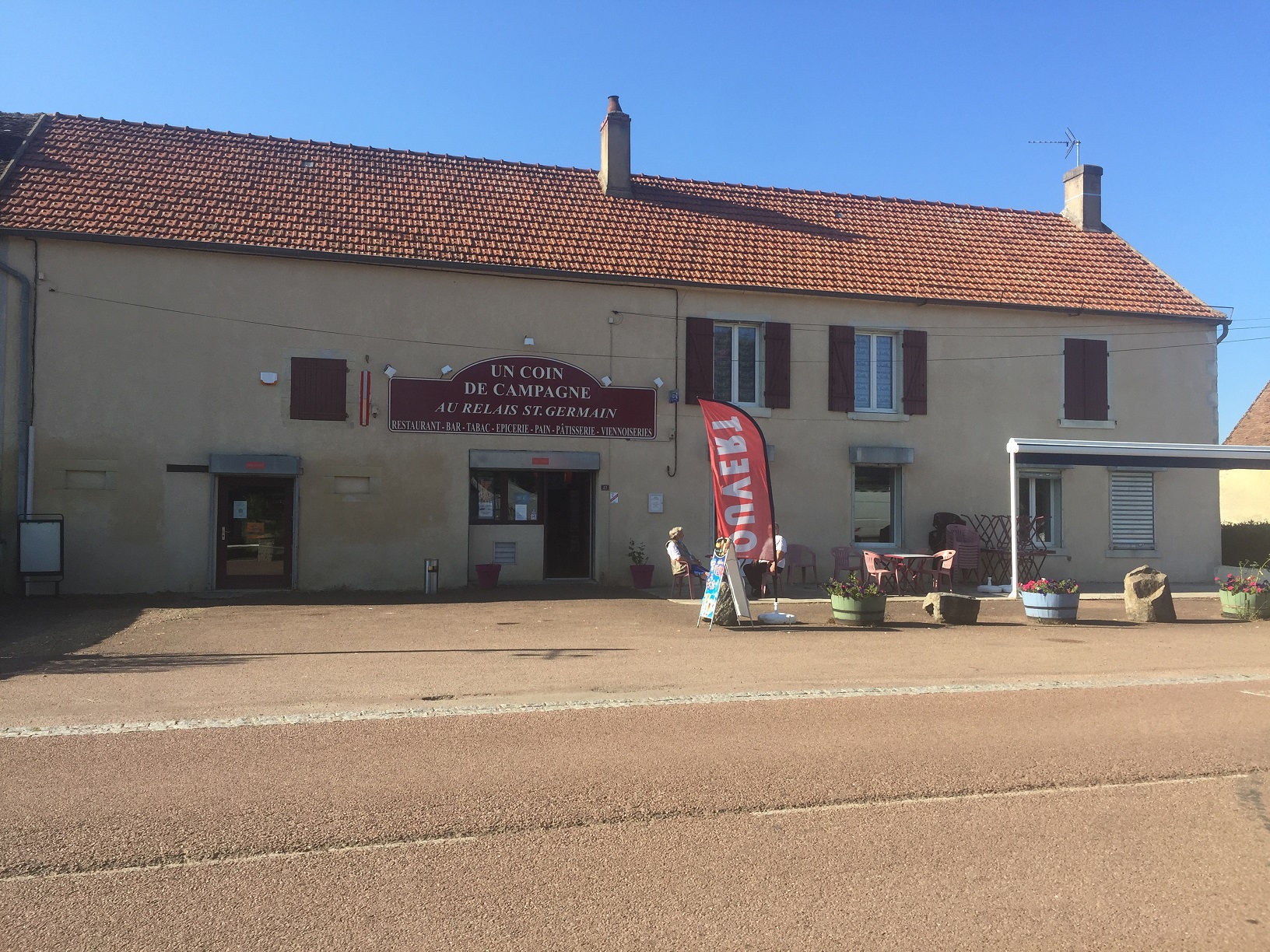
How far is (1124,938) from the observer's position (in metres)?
3.76

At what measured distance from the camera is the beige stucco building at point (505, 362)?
52.1ft

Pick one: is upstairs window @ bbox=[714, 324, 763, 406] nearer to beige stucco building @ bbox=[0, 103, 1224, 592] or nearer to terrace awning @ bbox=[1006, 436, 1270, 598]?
beige stucco building @ bbox=[0, 103, 1224, 592]

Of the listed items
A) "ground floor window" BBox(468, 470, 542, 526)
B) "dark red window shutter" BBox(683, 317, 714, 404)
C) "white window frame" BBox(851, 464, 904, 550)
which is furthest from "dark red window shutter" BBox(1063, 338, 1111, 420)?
"ground floor window" BBox(468, 470, 542, 526)

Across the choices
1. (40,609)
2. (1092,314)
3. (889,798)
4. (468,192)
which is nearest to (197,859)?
(889,798)

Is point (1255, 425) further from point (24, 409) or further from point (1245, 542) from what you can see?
point (24, 409)

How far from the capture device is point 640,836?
15.5ft

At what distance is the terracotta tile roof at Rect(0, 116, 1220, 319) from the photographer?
16.7 meters

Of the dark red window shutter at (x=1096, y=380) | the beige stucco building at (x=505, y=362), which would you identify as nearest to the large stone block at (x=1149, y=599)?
the beige stucco building at (x=505, y=362)

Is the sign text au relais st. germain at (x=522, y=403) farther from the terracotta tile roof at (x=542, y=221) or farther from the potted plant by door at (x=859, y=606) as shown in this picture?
the potted plant by door at (x=859, y=606)

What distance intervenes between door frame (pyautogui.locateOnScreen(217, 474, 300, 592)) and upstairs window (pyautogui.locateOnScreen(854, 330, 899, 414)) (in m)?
10.00

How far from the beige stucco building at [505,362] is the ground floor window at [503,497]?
0.03 m

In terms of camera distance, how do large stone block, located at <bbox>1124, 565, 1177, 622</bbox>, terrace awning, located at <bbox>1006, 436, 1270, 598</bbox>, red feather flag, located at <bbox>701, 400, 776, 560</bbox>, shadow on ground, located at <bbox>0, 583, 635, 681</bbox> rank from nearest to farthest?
1. shadow on ground, located at <bbox>0, 583, 635, 681</bbox>
2. red feather flag, located at <bbox>701, 400, 776, 560</bbox>
3. large stone block, located at <bbox>1124, 565, 1177, 622</bbox>
4. terrace awning, located at <bbox>1006, 436, 1270, 598</bbox>

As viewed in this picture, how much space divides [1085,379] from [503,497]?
11.4 meters

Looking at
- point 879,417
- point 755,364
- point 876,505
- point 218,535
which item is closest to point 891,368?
point 879,417
